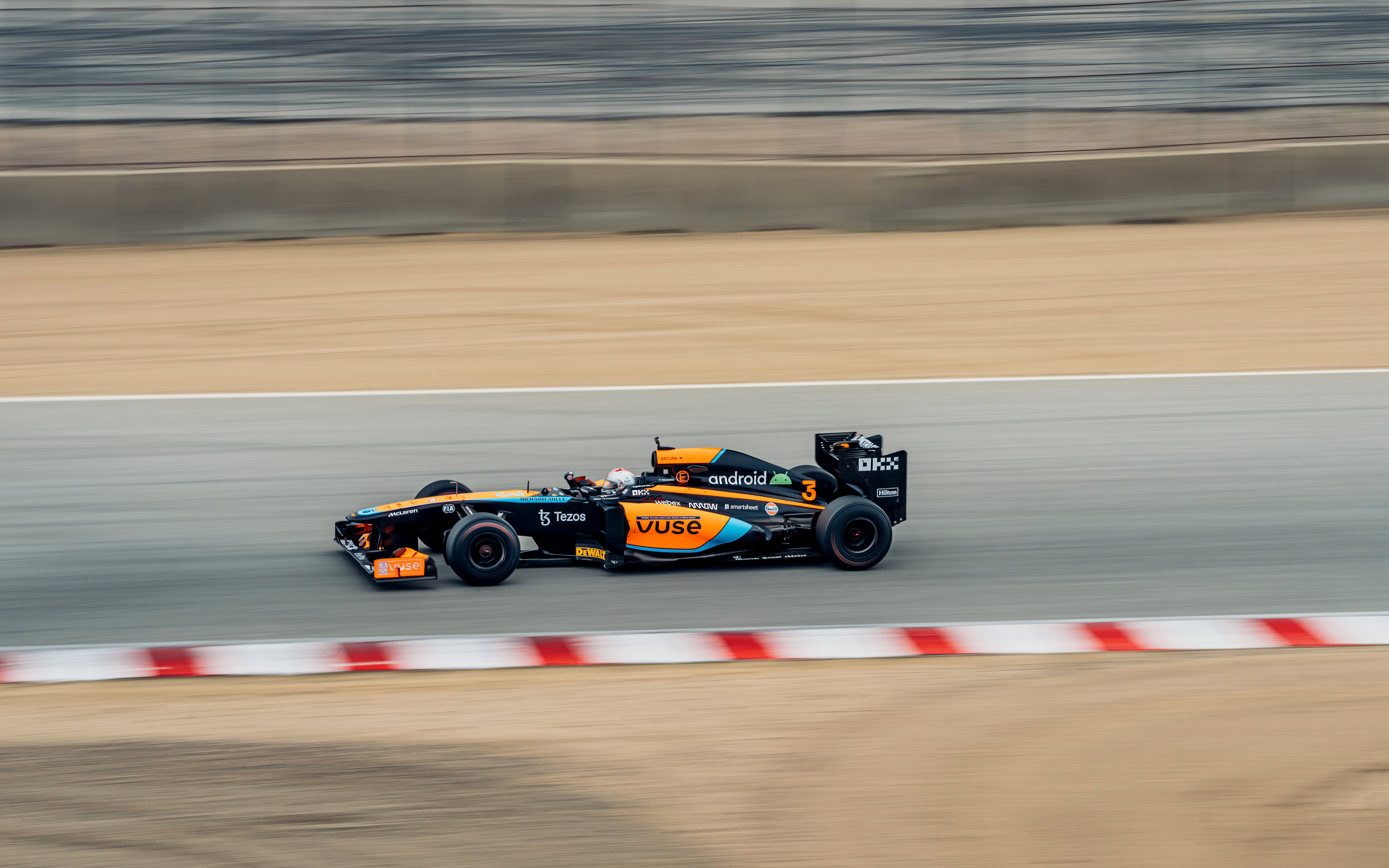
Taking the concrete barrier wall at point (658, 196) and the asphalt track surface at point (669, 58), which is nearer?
the concrete barrier wall at point (658, 196)

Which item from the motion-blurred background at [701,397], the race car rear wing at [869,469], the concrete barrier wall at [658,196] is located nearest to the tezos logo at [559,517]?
the motion-blurred background at [701,397]

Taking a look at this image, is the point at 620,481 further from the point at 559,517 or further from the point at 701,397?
the point at 701,397

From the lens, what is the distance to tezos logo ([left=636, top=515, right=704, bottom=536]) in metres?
6.95

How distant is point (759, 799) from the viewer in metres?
4.70

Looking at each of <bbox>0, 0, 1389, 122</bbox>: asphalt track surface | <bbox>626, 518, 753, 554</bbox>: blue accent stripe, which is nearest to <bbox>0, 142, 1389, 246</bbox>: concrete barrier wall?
<bbox>0, 0, 1389, 122</bbox>: asphalt track surface

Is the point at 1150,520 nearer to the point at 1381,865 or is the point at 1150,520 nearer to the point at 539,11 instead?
the point at 1381,865

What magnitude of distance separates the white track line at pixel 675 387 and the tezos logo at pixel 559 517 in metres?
4.09

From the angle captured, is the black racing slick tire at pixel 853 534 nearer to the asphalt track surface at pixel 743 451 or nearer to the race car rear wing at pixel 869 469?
the asphalt track surface at pixel 743 451

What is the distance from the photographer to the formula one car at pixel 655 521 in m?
6.77

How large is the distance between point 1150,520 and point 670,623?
3.05 meters

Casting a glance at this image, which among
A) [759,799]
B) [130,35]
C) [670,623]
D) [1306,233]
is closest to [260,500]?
[670,623]

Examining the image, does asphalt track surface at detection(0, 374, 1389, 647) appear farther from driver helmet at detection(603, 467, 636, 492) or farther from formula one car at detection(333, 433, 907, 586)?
driver helmet at detection(603, 467, 636, 492)

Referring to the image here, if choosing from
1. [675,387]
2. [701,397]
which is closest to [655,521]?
[701,397]

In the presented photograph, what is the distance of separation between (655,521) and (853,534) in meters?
0.95
